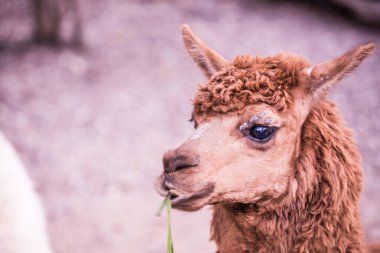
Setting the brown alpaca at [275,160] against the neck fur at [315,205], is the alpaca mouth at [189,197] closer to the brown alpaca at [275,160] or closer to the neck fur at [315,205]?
the brown alpaca at [275,160]

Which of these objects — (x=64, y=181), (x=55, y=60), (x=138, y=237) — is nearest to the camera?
(x=138, y=237)

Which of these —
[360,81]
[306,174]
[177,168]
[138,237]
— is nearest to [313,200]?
[306,174]

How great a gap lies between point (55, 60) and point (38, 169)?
131 inches

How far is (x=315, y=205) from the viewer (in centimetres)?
296

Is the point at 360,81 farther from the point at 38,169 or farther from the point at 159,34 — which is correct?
the point at 38,169

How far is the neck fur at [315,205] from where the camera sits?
2930mm

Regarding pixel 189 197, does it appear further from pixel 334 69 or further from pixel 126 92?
pixel 126 92

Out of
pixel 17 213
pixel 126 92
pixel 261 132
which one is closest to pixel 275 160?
pixel 261 132

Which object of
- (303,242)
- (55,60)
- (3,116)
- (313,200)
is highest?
(313,200)

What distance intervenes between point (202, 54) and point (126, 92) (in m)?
5.72

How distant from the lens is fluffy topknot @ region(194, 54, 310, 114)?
2871 millimetres

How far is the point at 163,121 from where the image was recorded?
8.24m

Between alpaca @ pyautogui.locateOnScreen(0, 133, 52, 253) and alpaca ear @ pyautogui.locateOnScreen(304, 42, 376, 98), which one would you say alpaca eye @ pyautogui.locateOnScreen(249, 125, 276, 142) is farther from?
alpaca @ pyautogui.locateOnScreen(0, 133, 52, 253)

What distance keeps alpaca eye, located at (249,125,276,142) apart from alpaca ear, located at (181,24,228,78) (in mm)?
726
